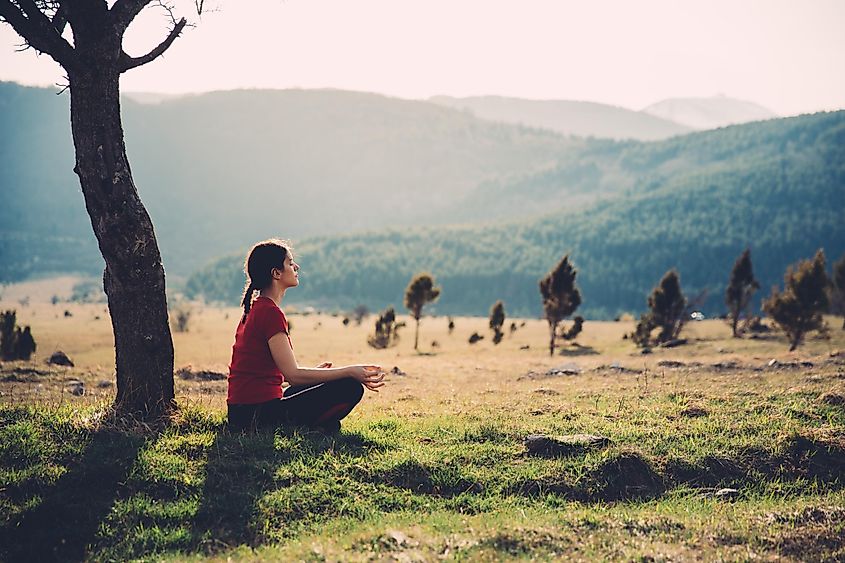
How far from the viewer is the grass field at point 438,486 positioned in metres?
5.68

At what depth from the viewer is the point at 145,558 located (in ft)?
17.9

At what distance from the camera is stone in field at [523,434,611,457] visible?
777 centimetres

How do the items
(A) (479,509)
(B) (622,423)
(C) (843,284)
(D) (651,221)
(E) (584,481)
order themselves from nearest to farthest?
(A) (479,509) < (E) (584,481) < (B) (622,423) < (C) (843,284) < (D) (651,221)

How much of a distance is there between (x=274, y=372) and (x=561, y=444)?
3405mm

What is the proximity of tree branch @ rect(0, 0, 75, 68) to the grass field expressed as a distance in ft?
14.0

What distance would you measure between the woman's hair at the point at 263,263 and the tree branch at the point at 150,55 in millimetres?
2919

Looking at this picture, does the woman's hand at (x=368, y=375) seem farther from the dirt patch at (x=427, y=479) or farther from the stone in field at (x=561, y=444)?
the stone in field at (x=561, y=444)

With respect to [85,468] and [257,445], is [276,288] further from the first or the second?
[85,468]

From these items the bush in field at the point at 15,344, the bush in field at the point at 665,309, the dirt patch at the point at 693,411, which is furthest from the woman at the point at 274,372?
the bush in field at the point at 665,309

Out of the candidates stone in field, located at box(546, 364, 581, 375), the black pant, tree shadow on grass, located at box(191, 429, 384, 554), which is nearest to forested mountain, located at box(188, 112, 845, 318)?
stone in field, located at box(546, 364, 581, 375)

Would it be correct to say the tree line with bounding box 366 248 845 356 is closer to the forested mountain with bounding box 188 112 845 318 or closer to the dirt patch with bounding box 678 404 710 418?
the dirt patch with bounding box 678 404 710 418

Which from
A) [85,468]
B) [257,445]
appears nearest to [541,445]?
[257,445]

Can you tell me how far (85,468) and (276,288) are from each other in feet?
8.62

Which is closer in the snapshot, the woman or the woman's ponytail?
the woman
